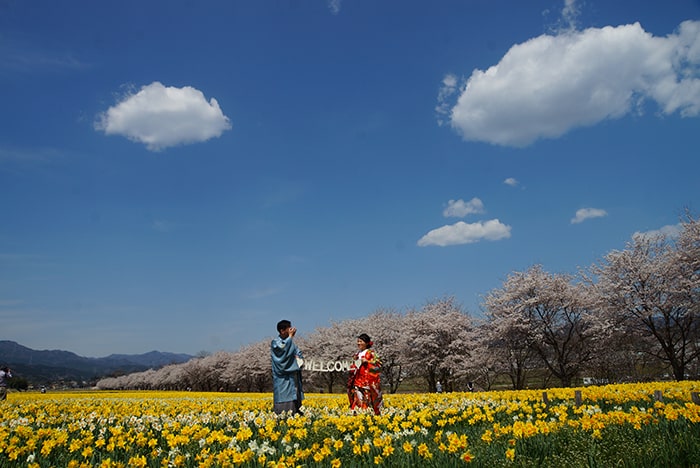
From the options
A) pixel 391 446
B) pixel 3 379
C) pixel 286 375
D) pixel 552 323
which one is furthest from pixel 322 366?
pixel 552 323

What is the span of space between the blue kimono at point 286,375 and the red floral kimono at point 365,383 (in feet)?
4.30

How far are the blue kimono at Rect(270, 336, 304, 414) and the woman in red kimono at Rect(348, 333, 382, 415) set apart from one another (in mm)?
1313

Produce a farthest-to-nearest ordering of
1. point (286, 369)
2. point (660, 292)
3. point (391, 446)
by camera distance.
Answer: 1. point (660, 292)
2. point (286, 369)
3. point (391, 446)

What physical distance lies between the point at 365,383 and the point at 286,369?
72.8 inches

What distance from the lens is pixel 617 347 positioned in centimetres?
3194

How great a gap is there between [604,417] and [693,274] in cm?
2760

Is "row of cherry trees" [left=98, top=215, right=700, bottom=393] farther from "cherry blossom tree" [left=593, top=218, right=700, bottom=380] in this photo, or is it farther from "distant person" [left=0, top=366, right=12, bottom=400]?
"distant person" [left=0, top=366, right=12, bottom=400]

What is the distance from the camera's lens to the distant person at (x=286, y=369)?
966cm

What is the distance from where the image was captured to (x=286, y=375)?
9781mm

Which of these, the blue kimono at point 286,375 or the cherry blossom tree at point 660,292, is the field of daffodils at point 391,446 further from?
the cherry blossom tree at point 660,292

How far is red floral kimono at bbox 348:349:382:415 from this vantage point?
10289mm

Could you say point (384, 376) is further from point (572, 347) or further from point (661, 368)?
point (661, 368)

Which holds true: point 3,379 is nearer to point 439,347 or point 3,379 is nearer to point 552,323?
point 439,347

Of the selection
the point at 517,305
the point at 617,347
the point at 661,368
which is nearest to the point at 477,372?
the point at 517,305
